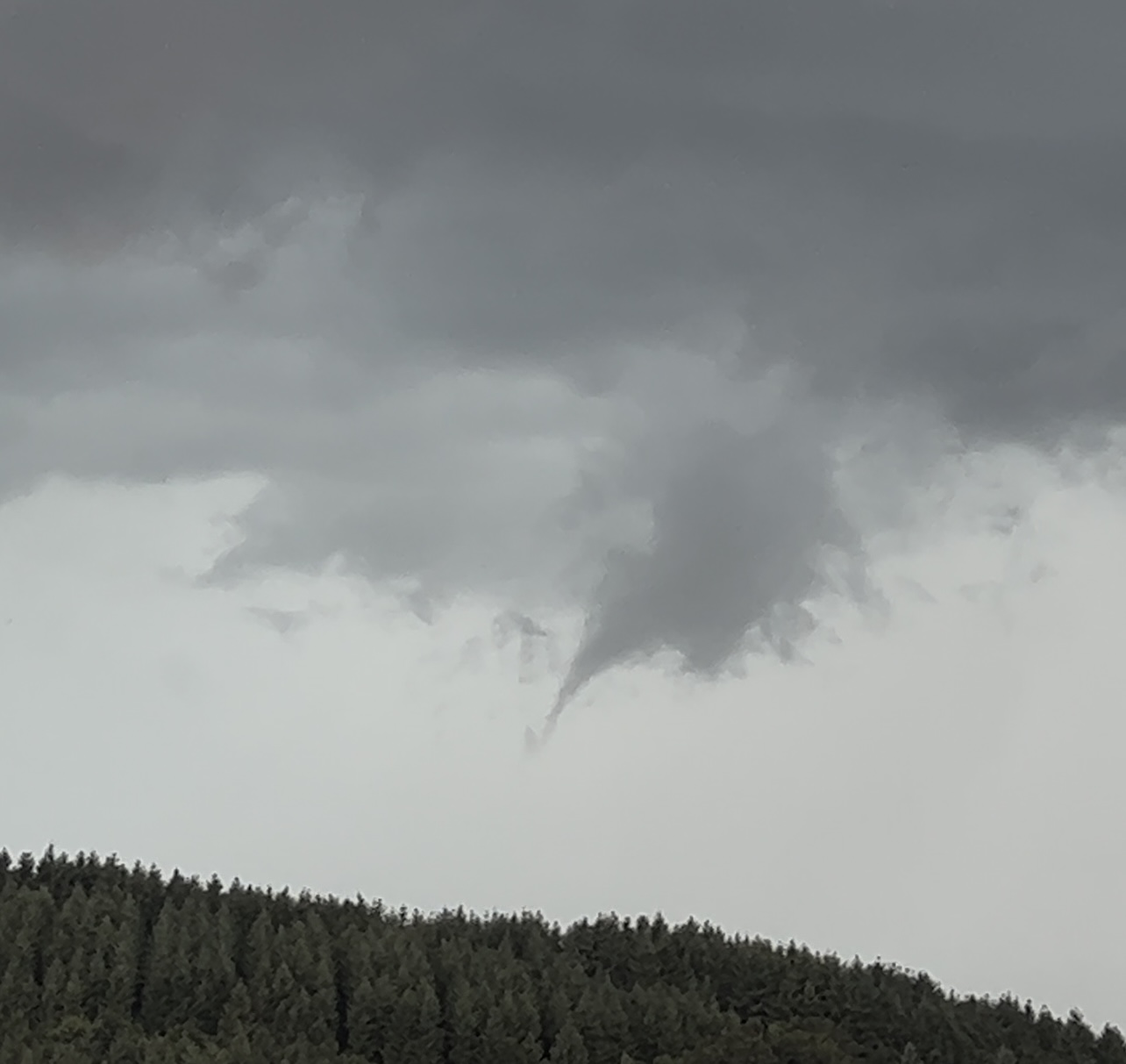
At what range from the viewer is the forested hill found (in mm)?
127312

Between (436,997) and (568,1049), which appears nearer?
(568,1049)

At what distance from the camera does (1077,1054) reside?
14638 centimetres

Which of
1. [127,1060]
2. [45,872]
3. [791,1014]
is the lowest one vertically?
[127,1060]

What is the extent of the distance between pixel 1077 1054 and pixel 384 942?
69761mm

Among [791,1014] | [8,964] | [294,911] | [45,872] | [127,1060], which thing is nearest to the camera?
[127,1060]

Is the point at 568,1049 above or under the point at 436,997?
under

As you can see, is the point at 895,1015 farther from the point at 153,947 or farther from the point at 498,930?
the point at 153,947

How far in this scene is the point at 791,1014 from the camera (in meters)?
156

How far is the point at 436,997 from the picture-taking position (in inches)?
5236

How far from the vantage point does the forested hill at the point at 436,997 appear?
418ft

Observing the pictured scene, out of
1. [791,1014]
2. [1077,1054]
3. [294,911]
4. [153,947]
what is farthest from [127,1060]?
[1077,1054]

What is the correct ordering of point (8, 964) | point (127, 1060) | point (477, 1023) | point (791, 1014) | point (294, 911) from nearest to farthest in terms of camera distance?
point (127, 1060) → point (477, 1023) → point (8, 964) → point (791, 1014) → point (294, 911)

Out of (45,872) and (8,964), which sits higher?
→ (45,872)

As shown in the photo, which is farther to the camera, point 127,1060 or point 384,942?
point 384,942
